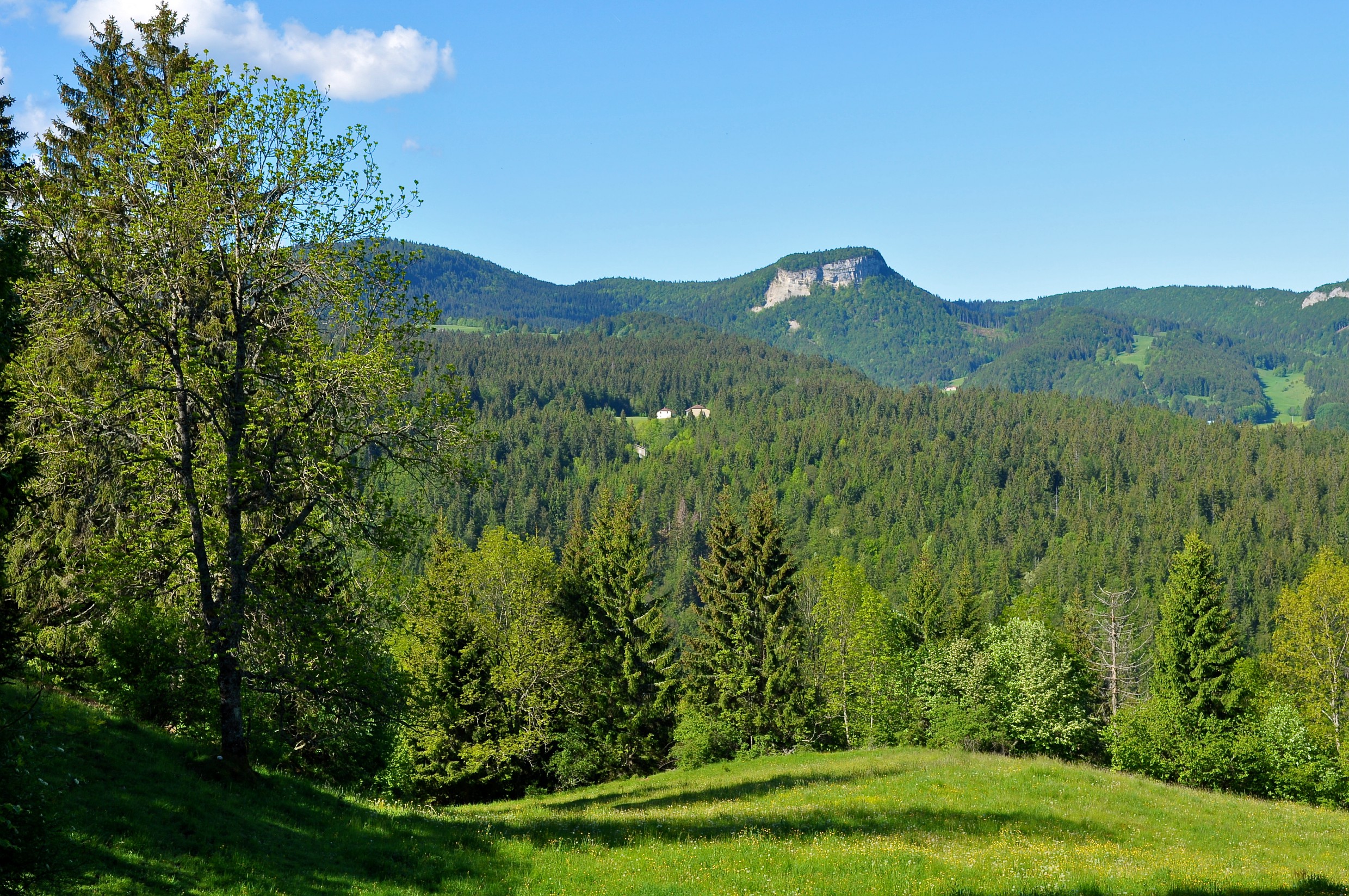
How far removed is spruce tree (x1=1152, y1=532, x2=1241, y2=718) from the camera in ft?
158

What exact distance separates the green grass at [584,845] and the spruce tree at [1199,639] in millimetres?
26300

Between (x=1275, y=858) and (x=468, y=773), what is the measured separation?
30053 mm

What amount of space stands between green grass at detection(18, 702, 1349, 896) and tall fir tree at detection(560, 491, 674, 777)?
23.8m

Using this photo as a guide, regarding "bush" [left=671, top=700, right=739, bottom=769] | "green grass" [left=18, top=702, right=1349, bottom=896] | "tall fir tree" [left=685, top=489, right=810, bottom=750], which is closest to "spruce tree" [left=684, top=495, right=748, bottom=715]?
"tall fir tree" [left=685, top=489, right=810, bottom=750]

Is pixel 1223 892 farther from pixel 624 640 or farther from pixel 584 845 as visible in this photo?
pixel 624 640

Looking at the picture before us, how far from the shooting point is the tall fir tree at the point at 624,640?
47.8 meters

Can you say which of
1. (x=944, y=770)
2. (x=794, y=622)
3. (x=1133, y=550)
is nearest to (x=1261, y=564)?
(x=1133, y=550)

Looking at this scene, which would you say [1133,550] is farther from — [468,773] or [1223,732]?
[468,773]

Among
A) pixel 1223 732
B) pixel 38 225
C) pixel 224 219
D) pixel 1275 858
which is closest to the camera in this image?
pixel 38 225

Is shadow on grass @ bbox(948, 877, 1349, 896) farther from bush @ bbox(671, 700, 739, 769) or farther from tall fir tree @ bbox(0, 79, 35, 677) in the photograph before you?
bush @ bbox(671, 700, 739, 769)

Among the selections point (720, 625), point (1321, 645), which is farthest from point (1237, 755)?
point (720, 625)

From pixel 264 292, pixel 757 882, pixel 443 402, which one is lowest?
pixel 757 882

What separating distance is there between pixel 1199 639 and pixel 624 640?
31.0 meters

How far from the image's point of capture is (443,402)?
703 inches
